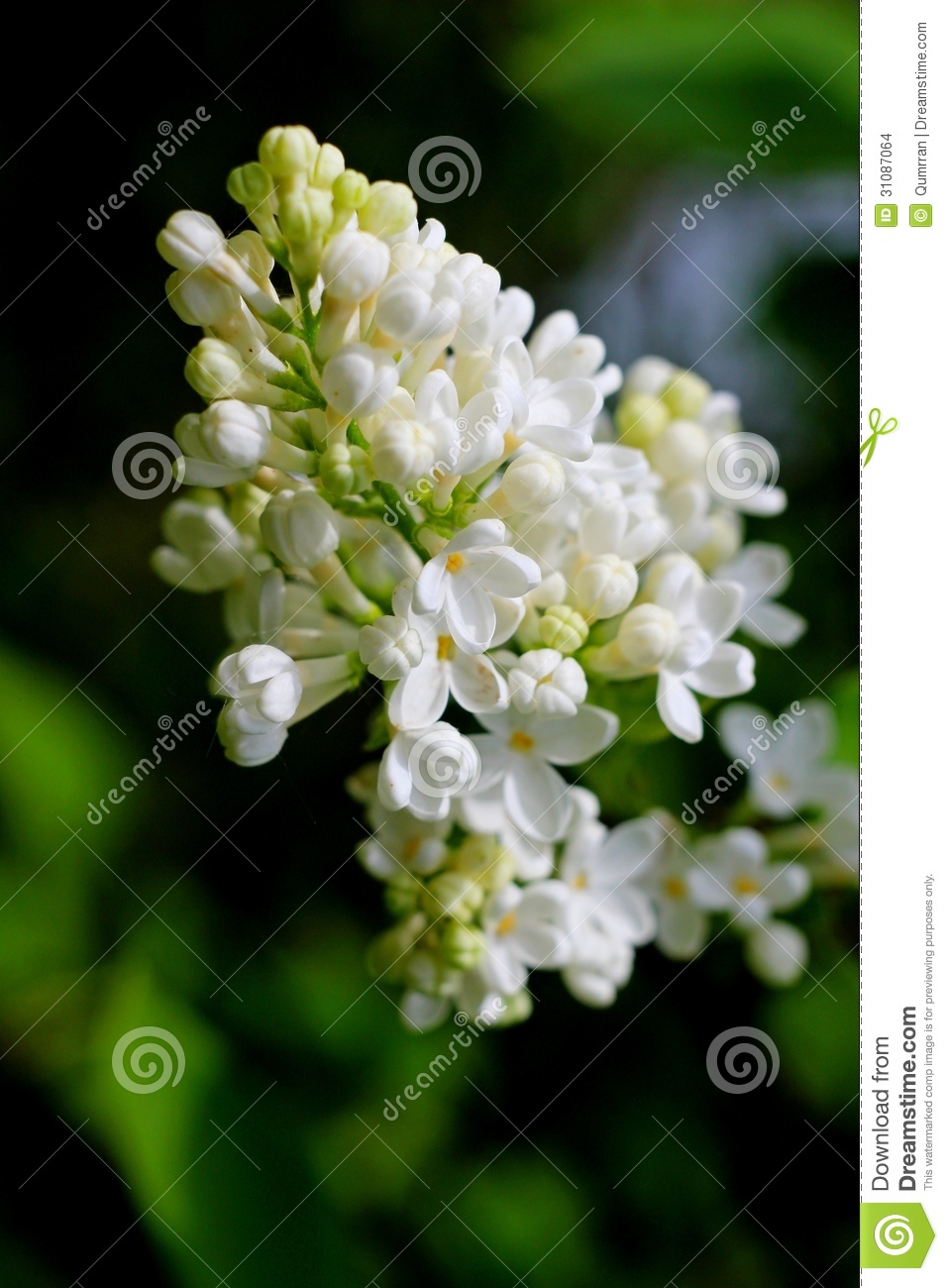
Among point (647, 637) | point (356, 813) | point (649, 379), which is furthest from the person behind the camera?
point (649, 379)

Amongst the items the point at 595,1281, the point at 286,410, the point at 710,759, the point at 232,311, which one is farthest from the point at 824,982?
the point at 232,311

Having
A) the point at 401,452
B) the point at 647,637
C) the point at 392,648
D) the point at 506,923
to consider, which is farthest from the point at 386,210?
the point at 506,923

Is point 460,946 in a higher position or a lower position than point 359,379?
lower

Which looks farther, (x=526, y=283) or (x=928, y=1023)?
(x=526, y=283)

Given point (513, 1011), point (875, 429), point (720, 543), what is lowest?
point (513, 1011)

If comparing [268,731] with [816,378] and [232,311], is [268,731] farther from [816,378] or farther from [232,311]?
[816,378]

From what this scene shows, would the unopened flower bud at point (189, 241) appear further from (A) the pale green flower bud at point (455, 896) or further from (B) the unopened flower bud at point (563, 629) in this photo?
(A) the pale green flower bud at point (455, 896)

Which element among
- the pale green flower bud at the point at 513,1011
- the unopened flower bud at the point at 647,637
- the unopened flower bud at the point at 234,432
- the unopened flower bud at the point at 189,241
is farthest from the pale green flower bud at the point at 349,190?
the pale green flower bud at the point at 513,1011

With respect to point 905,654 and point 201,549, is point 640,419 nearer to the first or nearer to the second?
point 905,654
